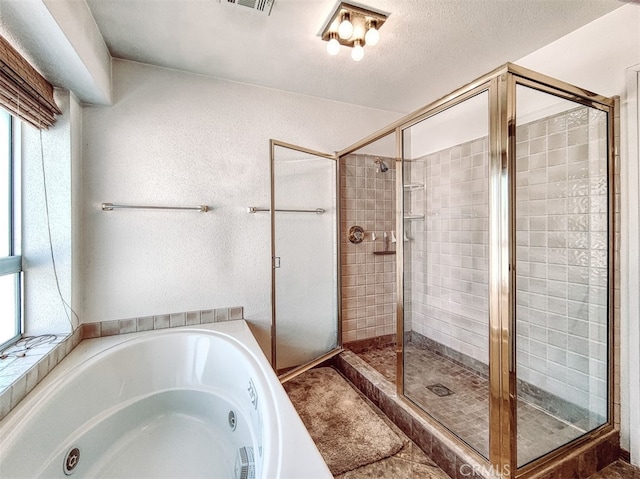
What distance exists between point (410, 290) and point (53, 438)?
2.21m

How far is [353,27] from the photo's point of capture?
1.55 m

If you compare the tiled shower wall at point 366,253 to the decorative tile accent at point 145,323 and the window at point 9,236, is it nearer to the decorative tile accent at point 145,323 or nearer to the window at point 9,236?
the decorative tile accent at point 145,323

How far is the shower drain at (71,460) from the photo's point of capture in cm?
123

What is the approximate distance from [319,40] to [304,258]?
154 cm

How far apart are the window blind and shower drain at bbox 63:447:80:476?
1.60 m

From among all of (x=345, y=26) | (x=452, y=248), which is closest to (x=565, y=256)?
(x=452, y=248)

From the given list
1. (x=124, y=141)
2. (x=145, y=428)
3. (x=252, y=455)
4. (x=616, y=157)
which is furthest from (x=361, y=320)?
(x=124, y=141)

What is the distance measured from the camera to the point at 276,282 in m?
2.14

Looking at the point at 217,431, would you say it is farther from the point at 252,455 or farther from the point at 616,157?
the point at 616,157

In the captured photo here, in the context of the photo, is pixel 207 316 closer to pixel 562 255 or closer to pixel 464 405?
pixel 464 405

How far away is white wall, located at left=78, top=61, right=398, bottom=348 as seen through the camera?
6.07 ft

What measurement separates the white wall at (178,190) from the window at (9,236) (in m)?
0.29

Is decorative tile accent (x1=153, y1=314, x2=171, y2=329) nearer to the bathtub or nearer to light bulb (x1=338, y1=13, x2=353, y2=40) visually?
the bathtub

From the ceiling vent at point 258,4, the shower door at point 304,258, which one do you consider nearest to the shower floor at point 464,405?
the shower door at point 304,258
